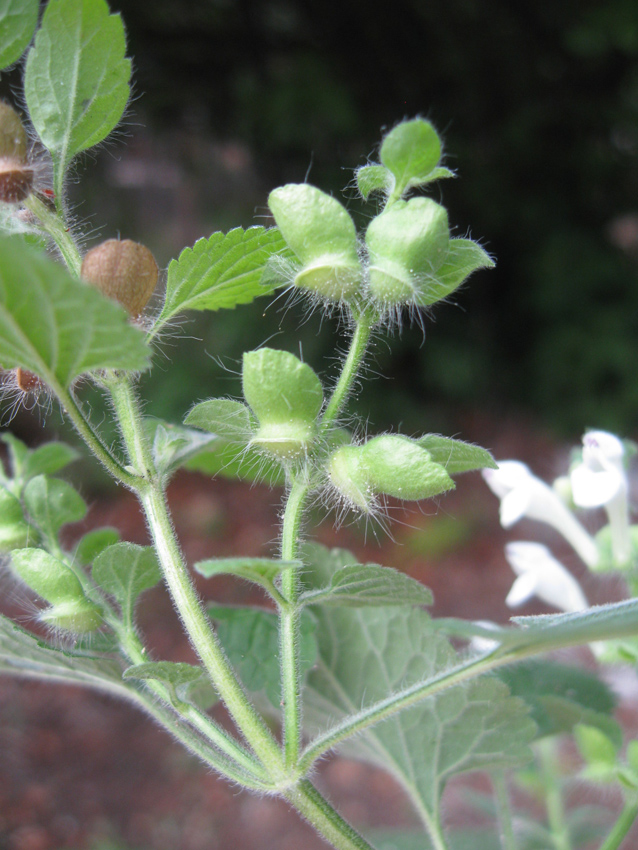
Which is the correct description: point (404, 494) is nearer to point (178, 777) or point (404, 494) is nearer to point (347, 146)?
point (178, 777)

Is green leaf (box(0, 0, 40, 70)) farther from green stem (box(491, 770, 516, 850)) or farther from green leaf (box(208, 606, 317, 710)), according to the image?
green stem (box(491, 770, 516, 850))

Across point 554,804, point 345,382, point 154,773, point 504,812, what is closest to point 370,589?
point 345,382

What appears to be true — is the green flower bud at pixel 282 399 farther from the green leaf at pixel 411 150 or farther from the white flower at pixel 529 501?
the white flower at pixel 529 501

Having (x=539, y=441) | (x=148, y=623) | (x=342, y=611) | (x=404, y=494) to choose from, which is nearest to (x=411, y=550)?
(x=539, y=441)

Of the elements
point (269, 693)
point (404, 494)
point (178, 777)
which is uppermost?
point (404, 494)

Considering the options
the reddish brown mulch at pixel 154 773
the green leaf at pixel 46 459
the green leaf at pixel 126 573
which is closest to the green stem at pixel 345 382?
the green leaf at pixel 126 573

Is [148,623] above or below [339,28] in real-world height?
below

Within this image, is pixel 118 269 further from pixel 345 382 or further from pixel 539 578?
pixel 539 578

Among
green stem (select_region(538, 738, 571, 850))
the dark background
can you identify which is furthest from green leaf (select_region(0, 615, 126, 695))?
the dark background
